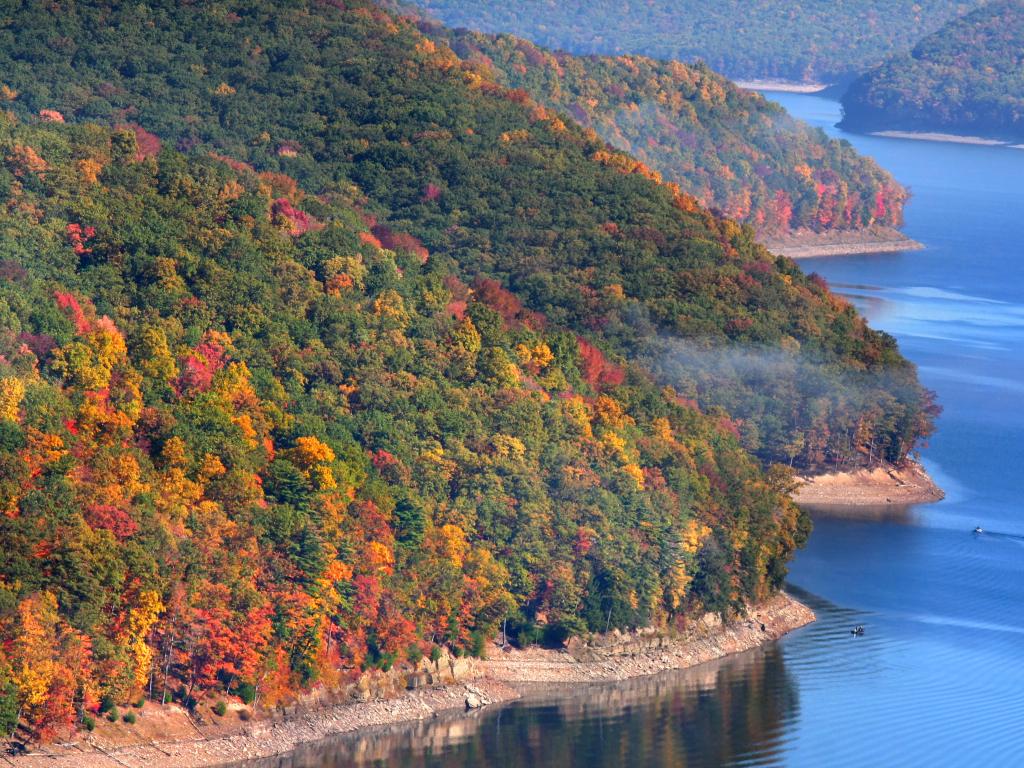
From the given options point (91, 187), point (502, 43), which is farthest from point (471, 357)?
point (502, 43)

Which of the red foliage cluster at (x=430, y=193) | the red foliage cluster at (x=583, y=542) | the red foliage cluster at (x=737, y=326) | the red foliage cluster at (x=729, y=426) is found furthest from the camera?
the red foliage cluster at (x=430, y=193)

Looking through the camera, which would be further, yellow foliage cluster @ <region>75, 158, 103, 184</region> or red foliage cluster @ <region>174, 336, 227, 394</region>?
yellow foliage cluster @ <region>75, 158, 103, 184</region>

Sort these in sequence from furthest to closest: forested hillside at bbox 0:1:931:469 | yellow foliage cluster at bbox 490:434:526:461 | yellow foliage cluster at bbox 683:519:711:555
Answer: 1. forested hillside at bbox 0:1:931:469
2. yellow foliage cluster at bbox 683:519:711:555
3. yellow foliage cluster at bbox 490:434:526:461

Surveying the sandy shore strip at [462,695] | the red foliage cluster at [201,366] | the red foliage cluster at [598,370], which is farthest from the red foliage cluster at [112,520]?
the red foliage cluster at [598,370]

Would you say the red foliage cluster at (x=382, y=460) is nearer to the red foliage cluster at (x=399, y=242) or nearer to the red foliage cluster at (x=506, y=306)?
the red foliage cluster at (x=506, y=306)

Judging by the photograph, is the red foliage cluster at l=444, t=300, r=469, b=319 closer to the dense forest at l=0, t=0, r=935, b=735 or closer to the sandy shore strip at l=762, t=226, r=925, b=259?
the dense forest at l=0, t=0, r=935, b=735

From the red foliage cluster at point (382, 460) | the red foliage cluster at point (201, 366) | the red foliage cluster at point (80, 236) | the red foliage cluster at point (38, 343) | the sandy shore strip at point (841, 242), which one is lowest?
the sandy shore strip at point (841, 242)

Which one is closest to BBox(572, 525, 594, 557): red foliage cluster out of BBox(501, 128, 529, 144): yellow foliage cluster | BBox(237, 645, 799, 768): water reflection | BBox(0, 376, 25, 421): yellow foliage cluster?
Result: BBox(237, 645, 799, 768): water reflection
